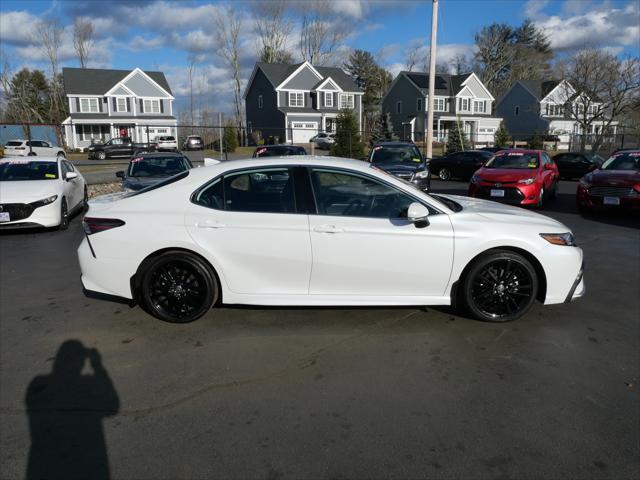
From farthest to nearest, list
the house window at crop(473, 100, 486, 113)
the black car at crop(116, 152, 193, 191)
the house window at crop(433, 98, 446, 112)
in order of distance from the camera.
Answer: the house window at crop(473, 100, 486, 113), the house window at crop(433, 98, 446, 112), the black car at crop(116, 152, 193, 191)

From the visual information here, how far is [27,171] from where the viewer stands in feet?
36.0

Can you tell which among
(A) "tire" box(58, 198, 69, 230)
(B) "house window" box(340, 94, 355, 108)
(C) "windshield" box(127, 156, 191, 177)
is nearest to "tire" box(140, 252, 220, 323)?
(A) "tire" box(58, 198, 69, 230)

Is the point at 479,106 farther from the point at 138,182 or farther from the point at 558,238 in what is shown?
the point at 558,238

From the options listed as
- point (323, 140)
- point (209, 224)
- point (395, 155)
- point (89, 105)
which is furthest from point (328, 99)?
point (209, 224)

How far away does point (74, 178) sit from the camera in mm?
11492

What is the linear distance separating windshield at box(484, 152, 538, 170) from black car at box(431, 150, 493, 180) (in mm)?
7967

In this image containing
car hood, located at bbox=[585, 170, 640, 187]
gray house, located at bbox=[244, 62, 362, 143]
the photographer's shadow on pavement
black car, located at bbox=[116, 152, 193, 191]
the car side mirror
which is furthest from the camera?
gray house, located at bbox=[244, 62, 362, 143]

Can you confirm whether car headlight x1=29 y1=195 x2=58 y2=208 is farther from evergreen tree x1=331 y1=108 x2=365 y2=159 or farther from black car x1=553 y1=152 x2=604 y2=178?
black car x1=553 y1=152 x2=604 y2=178

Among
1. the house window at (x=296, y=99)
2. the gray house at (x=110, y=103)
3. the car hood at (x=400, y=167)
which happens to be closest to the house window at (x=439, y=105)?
the house window at (x=296, y=99)

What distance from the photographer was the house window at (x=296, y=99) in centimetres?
5562

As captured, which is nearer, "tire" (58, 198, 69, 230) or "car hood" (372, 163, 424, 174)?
"tire" (58, 198, 69, 230)

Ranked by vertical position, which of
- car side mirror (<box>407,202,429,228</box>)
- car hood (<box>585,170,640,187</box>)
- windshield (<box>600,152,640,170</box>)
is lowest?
car hood (<box>585,170,640,187</box>)

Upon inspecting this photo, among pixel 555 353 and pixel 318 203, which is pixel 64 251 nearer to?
pixel 318 203

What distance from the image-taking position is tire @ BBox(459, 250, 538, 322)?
4.85 meters
